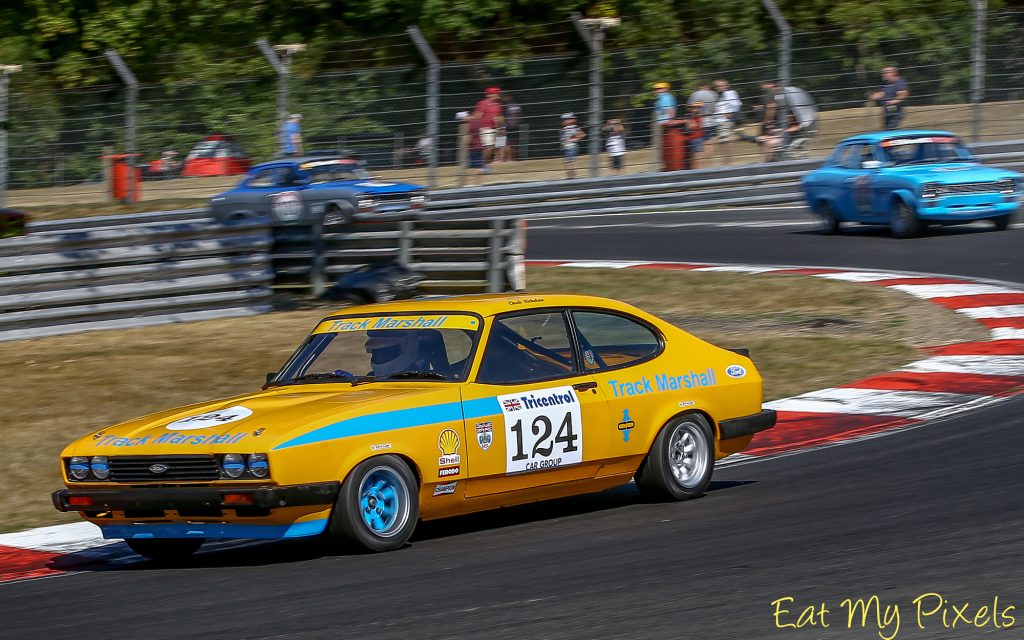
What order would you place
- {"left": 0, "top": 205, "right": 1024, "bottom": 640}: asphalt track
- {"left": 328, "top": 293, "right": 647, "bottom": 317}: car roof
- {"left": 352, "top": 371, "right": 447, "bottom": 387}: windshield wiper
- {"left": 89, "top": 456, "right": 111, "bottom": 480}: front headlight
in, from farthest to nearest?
{"left": 328, "top": 293, "right": 647, "bottom": 317}: car roof < {"left": 352, "top": 371, "right": 447, "bottom": 387}: windshield wiper < {"left": 89, "top": 456, "right": 111, "bottom": 480}: front headlight < {"left": 0, "top": 205, "right": 1024, "bottom": 640}: asphalt track

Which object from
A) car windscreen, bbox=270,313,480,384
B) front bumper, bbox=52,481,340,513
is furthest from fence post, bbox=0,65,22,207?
front bumper, bbox=52,481,340,513

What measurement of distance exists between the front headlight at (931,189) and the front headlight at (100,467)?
13117 mm

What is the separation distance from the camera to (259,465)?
6098 mm

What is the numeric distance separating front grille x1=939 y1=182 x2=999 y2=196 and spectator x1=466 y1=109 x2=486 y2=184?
8195mm

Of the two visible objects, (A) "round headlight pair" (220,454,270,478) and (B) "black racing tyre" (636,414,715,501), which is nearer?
(A) "round headlight pair" (220,454,270,478)

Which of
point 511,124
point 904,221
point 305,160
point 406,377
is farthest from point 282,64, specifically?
point 406,377

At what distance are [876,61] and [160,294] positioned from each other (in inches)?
466

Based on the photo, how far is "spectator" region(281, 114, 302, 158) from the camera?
24.1 metres

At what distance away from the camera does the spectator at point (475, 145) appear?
23.3 metres

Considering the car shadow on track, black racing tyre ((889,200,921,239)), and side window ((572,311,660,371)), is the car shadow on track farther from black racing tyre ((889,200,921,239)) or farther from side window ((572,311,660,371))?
black racing tyre ((889,200,921,239))

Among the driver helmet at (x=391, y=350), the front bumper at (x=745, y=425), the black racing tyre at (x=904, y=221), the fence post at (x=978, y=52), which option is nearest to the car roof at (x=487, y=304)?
the driver helmet at (x=391, y=350)

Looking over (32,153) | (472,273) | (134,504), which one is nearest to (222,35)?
(32,153)

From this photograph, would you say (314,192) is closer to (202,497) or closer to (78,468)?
(78,468)

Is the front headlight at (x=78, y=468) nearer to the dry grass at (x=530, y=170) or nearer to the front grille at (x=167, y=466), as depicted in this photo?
the front grille at (x=167, y=466)
